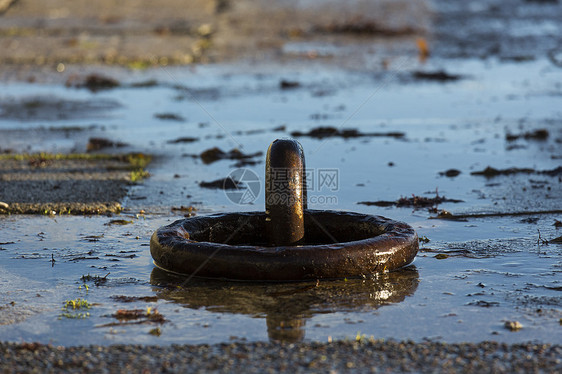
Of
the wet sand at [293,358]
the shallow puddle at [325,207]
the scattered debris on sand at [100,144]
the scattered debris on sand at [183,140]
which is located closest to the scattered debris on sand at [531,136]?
the shallow puddle at [325,207]

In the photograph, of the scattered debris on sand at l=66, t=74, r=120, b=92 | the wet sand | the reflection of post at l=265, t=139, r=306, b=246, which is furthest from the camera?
the scattered debris on sand at l=66, t=74, r=120, b=92

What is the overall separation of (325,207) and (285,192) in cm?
171

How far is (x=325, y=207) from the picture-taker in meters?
7.45

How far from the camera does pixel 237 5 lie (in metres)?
27.2

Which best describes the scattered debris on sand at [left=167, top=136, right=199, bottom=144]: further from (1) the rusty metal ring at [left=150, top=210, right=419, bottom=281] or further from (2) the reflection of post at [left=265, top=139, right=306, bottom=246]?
(2) the reflection of post at [left=265, top=139, right=306, bottom=246]

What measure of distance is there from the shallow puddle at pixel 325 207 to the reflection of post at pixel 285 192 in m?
0.67

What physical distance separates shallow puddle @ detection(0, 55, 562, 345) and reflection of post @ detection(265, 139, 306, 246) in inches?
26.3

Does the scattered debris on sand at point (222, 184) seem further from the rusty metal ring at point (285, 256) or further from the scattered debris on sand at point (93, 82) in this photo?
the scattered debris on sand at point (93, 82)

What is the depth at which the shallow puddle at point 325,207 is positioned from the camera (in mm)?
4633

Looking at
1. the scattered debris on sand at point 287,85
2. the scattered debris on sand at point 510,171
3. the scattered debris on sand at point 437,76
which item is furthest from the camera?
the scattered debris on sand at point 437,76

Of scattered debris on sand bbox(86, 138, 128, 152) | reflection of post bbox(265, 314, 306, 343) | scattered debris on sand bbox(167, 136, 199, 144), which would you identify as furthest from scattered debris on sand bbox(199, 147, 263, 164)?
reflection of post bbox(265, 314, 306, 343)

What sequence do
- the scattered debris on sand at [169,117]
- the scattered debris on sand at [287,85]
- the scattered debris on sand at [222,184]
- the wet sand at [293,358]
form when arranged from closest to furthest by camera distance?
the wet sand at [293,358], the scattered debris on sand at [222,184], the scattered debris on sand at [169,117], the scattered debris on sand at [287,85]

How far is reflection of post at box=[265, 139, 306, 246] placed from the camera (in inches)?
227

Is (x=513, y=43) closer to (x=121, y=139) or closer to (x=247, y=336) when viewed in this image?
(x=121, y=139)
